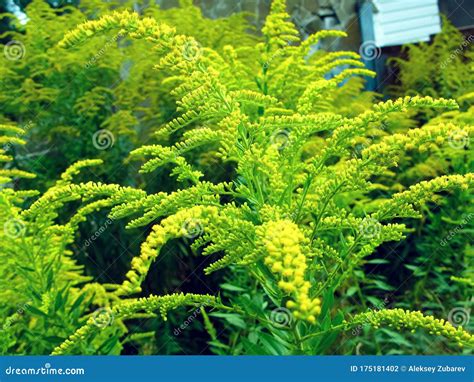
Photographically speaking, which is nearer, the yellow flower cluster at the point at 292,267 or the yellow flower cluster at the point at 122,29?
the yellow flower cluster at the point at 292,267

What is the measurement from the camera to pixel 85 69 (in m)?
4.46

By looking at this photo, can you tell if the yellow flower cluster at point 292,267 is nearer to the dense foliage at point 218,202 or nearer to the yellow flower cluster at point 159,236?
the dense foliage at point 218,202

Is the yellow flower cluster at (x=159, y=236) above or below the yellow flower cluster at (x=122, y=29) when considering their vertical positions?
below

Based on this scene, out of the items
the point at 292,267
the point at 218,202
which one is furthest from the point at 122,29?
the point at 292,267

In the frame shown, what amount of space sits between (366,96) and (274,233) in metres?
3.28

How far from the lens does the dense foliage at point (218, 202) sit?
189cm

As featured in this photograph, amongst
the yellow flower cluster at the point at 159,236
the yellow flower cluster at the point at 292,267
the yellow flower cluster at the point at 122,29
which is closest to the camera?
the yellow flower cluster at the point at 292,267

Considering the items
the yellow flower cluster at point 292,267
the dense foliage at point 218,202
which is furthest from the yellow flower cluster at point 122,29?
the yellow flower cluster at point 292,267

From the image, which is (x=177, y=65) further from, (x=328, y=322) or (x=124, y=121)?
(x=124, y=121)

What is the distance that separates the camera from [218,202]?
2115 mm

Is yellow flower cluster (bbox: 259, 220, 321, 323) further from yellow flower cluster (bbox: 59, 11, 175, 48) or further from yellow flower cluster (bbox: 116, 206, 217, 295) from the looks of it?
yellow flower cluster (bbox: 59, 11, 175, 48)

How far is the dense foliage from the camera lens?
6.20ft

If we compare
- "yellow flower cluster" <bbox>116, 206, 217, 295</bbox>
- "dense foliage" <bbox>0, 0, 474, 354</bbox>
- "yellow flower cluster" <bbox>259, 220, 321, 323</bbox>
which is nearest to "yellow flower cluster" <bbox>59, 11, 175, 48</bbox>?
"dense foliage" <bbox>0, 0, 474, 354</bbox>

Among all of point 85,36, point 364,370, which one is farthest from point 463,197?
point 85,36
